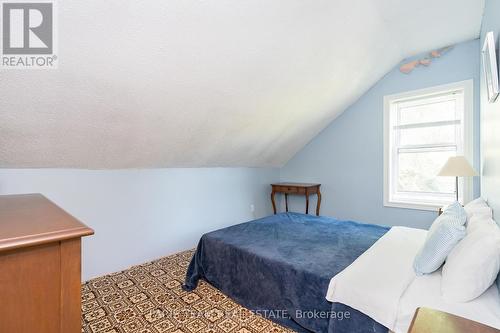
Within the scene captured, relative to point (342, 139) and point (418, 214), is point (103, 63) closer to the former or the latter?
point (342, 139)

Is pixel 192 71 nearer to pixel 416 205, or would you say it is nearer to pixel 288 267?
pixel 288 267

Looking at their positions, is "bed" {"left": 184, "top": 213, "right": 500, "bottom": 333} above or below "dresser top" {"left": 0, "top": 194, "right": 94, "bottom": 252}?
below

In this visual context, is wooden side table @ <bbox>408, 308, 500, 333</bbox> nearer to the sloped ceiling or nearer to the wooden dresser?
the wooden dresser

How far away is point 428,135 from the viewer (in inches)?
126

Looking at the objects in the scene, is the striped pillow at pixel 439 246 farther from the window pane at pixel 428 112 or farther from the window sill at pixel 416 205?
the window pane at pixel 428 112

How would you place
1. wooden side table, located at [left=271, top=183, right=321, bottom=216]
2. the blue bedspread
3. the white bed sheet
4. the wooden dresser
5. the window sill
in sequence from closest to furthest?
the wooden dresser → the white bed sheet → the blue bedspread → the window sill → wooden side table, located at [left=271, top=183, right=321, bottom=216]

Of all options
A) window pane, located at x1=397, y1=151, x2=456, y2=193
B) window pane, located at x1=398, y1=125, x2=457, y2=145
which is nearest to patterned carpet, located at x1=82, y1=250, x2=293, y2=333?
window pane, located at x1=397, y1=151, x2=456, y2=193

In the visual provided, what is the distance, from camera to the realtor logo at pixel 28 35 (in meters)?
1.23

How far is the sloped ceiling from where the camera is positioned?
146 centimetres

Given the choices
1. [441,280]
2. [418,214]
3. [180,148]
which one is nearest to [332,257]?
[441,280]

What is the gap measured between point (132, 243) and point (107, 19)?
2.16 m

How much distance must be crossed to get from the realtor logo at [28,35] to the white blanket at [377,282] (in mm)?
2083

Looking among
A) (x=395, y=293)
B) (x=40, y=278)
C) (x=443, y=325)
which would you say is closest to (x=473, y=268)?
(x=395, y=293)

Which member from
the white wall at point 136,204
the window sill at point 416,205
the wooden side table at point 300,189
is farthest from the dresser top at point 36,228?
the window sill at point 416,205
